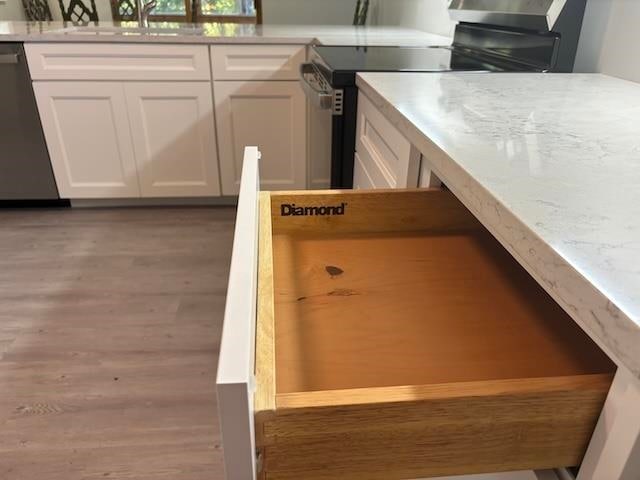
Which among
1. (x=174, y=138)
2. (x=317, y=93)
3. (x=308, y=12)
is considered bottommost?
(x=174, y=138)

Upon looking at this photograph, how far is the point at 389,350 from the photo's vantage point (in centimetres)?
64

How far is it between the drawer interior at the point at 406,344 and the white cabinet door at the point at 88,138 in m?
1.76

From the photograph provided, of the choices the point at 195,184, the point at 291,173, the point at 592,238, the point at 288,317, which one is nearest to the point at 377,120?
the point at 288,317

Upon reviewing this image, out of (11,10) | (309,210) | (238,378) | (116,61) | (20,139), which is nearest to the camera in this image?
(238,378)

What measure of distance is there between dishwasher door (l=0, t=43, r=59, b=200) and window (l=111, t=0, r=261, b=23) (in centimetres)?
152

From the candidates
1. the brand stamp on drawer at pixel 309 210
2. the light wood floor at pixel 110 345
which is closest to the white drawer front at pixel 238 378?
the brand stamp on drawer at pixel 309 210

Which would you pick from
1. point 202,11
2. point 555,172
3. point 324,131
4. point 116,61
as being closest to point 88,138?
point 116,61

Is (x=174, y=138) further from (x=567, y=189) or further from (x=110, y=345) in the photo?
(x=567, y=189)

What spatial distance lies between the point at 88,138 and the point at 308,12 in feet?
6.27

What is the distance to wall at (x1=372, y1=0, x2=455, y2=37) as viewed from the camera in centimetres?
229

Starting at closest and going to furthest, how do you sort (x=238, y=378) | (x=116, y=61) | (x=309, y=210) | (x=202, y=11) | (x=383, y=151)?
(x=238, y=378) → (x=309, y=210) → (x=383, y=151) → (x=116, y=61) → (x=202, y=11)

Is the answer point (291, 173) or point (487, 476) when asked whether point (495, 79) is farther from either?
point (291, 173)

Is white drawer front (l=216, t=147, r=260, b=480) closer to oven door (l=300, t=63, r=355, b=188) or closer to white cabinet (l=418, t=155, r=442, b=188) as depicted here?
white cabinet (l=418, t=155, r=442, b=188)

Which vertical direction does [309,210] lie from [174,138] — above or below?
above
